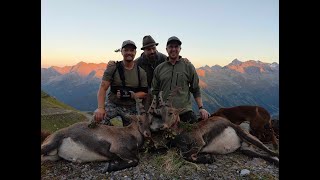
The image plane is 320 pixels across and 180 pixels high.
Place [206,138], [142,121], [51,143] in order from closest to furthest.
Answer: [51,143] → [142,121] → [206,138]

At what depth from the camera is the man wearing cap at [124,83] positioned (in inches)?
350

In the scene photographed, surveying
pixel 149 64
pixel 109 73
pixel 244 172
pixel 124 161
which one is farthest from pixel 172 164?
pixel 149 64

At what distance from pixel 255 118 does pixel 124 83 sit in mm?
3870

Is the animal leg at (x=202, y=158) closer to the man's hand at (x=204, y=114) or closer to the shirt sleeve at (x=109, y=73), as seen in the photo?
the man's hand at (x=204, y=114)

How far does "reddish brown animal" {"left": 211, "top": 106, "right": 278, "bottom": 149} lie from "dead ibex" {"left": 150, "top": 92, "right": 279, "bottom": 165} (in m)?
1.25

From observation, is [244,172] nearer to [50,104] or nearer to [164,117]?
[164,117]

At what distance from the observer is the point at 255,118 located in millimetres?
9555

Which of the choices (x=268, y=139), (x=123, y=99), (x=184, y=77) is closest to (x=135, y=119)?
(x=123, y=99)

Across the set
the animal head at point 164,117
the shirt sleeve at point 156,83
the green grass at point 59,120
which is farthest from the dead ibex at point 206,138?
the green grass at point 59,120
